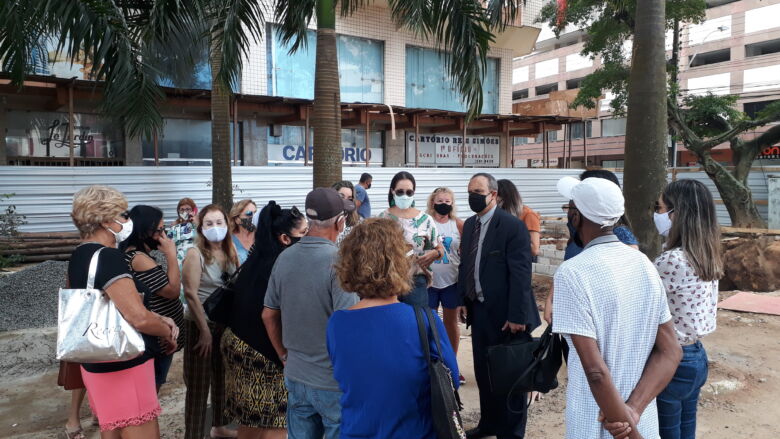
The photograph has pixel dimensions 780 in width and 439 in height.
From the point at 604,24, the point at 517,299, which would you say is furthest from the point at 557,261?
the point at 604,24

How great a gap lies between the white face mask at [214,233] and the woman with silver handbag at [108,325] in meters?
1.02

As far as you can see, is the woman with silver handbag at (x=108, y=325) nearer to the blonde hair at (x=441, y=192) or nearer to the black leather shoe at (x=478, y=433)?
the black leather shoe at (x=478, y=433)

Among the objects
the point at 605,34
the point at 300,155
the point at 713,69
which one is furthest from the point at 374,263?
the point at 713,69

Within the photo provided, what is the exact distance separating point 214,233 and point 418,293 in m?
1.63

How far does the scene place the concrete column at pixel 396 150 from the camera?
20125mm

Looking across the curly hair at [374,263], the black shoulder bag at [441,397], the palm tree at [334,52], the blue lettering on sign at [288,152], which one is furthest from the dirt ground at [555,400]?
the blue lettering on sign at [288,152]

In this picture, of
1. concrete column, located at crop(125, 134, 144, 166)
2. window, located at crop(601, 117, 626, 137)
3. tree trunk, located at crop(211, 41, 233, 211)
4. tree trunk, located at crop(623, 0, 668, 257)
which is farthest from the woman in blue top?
window, located at crop(601, 117, 626, 137)

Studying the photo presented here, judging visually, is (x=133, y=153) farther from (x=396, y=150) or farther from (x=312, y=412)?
(x=312, y=412)

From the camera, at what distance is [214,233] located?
411 centimetres

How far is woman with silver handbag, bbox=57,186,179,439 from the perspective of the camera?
2727 millimetres

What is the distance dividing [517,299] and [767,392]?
113 inches

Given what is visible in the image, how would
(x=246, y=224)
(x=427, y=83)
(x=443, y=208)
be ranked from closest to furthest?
(x=246, y=224), (x=443, y=208), (x=427, y=83)

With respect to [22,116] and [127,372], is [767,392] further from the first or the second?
[22,116]

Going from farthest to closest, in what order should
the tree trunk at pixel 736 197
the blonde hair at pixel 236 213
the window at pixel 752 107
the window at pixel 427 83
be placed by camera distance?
1. the window at pixel 752 107
2. the window at pixel 427 83
3. the tree trunk at pixel 736 197
4. the blonde hair at pixel 236 213
